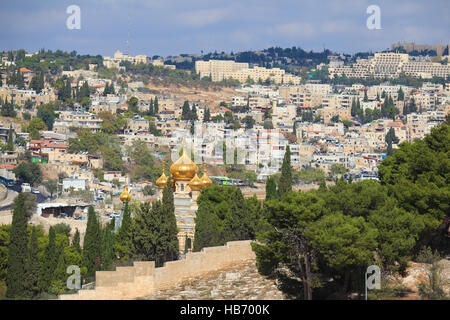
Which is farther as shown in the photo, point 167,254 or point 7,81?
point 7,81

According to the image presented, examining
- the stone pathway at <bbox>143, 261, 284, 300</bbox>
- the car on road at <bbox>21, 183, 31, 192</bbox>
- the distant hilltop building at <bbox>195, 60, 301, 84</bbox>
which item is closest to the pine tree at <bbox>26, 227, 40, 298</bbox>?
the stone pathway at <bbox>143, 261, 284, 300</bbox>

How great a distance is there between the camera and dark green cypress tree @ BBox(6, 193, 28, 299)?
26359 millimetres

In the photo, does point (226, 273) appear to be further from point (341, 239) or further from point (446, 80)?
point (446, 80)

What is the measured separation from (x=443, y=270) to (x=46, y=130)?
6376cm

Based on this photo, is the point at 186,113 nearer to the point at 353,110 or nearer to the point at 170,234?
the point at 353,110

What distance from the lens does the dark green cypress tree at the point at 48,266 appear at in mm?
27109

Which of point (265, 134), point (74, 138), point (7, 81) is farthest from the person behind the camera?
point (7, 81)

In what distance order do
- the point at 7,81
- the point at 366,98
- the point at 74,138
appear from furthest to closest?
the point at 366,98
the point at 7,81
the point at 74,138

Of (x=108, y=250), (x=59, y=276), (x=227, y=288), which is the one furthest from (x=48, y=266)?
(x=227, y=288)

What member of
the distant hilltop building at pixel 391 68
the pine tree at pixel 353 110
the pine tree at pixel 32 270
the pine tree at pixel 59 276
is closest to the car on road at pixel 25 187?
the pine tree at pixel 59 276

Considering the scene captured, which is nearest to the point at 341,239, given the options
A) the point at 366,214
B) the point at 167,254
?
the point at 366,214

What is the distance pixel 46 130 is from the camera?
83812mm

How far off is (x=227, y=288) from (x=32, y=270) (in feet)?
22.2

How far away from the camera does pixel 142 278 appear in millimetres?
22547
